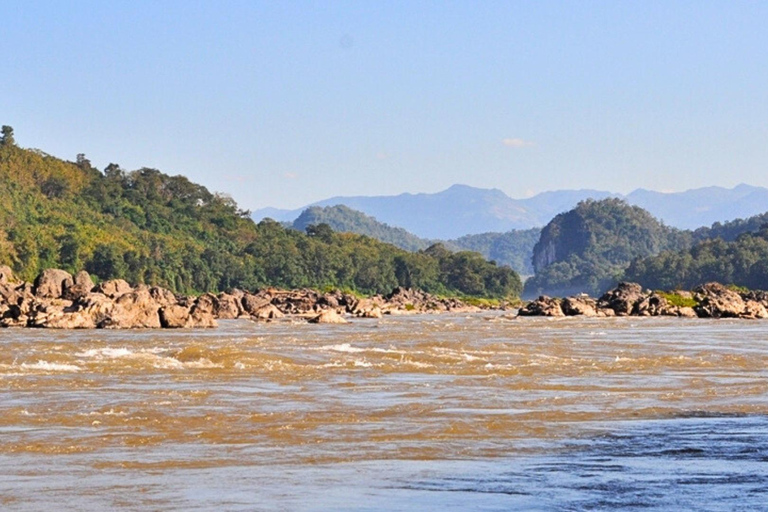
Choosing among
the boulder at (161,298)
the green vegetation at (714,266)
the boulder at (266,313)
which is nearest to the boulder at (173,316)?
the boulder at (161,298)

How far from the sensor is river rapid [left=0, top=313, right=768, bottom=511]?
31.0 feet

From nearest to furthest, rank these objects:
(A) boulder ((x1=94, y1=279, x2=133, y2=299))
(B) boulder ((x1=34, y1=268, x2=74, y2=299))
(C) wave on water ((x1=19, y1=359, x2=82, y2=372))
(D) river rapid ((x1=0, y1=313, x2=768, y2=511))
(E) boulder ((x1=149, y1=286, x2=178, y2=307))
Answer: (D) river rapid ((x1=0, y1=313, x2=768, y2=511))
(C) wave on water ((x1=19, y1=359, x2=82, y2=372))
(E) boulder ((x1=149, y1=286, x2=178, y2=307))
(A) boulder ((x1=94, y1=279, x2=133, y2=299))
(B) boulder ((x1=34, y1=268, x2=74, y2=299))

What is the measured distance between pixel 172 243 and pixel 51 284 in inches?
2353

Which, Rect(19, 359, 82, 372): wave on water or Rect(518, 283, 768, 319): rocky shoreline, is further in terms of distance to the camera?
Rect(518, 283, 768, 319): rocky shoreline

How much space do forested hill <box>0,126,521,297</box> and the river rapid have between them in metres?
59.2

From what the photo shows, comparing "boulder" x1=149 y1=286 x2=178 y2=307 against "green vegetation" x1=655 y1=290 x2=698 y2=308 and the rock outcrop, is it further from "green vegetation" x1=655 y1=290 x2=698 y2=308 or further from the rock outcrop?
"green vegetation" x1=655 y1=290 x2=698 y2=308

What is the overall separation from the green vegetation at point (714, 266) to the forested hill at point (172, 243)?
1556cm

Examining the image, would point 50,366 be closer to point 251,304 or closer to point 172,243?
point 251,304

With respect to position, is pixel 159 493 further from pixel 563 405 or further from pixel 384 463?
pixel 563 405

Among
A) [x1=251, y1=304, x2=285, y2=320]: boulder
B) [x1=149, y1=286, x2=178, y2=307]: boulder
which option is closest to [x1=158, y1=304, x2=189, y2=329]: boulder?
[x1=149, y1=286, x2=178, y2=307]: boulder

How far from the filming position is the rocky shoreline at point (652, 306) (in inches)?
2206

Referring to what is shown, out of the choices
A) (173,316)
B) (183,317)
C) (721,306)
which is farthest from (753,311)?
(173,316)

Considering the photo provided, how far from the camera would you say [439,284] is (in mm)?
130000

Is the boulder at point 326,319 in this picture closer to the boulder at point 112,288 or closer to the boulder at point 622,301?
the boulder at point 112,288
